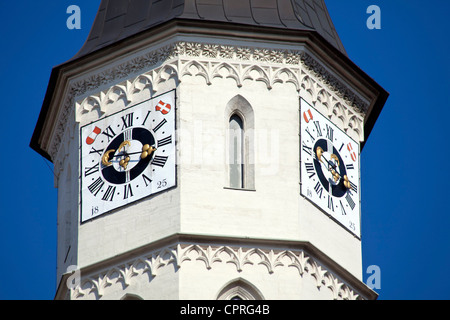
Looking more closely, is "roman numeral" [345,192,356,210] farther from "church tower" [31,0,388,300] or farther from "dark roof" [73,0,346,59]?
"dark roof" [73,0,346,59]

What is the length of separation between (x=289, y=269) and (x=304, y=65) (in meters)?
4.61

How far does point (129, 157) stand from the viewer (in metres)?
53.1

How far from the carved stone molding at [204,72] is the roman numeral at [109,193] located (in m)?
1.85

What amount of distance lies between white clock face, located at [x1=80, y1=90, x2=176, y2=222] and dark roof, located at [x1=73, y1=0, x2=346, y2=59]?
1.85 meters

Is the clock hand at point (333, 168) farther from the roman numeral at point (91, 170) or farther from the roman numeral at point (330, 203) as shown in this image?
the roman numeral at point (91, 170)

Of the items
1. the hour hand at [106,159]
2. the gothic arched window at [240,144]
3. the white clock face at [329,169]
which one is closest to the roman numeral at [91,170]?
the hour hand at [106,159]

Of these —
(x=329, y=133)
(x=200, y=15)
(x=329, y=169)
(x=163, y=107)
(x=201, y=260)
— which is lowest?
(x=201, y=260)

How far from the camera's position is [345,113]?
2165 inches

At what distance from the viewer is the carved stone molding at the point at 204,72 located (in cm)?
5366

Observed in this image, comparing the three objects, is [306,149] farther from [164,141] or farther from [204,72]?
[164,141]

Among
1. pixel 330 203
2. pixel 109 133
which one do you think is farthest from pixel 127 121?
pixel 330 203

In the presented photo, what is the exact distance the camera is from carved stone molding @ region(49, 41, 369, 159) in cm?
5366

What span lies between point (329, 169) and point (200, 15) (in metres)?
4.08
